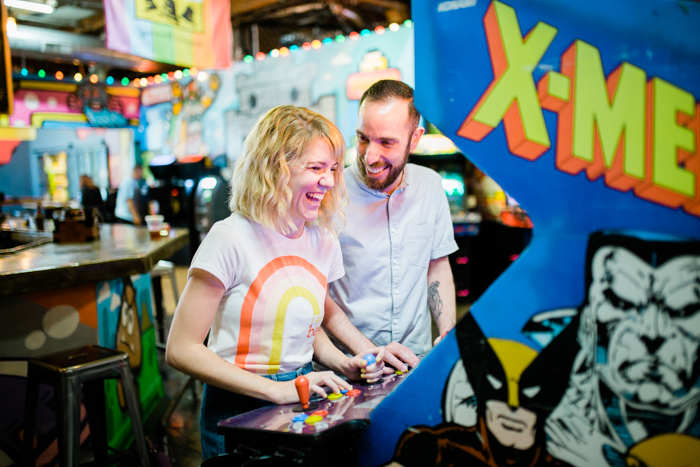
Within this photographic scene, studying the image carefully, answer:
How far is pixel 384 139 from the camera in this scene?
5.40ft

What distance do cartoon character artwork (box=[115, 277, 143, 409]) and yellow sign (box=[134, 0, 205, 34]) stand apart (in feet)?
7.54

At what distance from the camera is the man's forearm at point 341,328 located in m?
1.62

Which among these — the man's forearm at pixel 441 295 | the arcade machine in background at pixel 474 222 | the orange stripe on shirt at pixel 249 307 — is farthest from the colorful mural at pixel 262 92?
the orange stripe on shirt at pixel 249 307

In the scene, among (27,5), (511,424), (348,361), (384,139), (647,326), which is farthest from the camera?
(27,5)

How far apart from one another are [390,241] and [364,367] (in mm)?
551

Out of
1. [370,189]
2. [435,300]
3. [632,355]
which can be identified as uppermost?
[370,189]

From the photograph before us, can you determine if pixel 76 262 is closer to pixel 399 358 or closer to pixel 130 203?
pixel 399 358

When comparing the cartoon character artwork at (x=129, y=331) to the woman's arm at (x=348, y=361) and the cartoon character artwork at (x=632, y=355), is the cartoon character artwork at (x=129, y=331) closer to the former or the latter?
the woman's arm at (x=348, y=361)

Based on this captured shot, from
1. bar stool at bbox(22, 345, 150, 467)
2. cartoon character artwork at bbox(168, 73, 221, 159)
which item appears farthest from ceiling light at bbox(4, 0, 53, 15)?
bar stool at bbox(22, 345, 150, 467)

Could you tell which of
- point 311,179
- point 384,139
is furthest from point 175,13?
point 311,179

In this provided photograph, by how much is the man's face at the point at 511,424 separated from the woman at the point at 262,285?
419 mm

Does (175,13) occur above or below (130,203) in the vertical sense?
above

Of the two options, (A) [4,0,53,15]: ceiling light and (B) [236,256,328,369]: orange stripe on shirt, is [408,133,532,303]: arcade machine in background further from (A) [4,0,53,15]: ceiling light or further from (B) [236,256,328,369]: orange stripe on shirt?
(A) [4,0,53,15]: ceiling light

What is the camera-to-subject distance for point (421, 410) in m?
1.11
